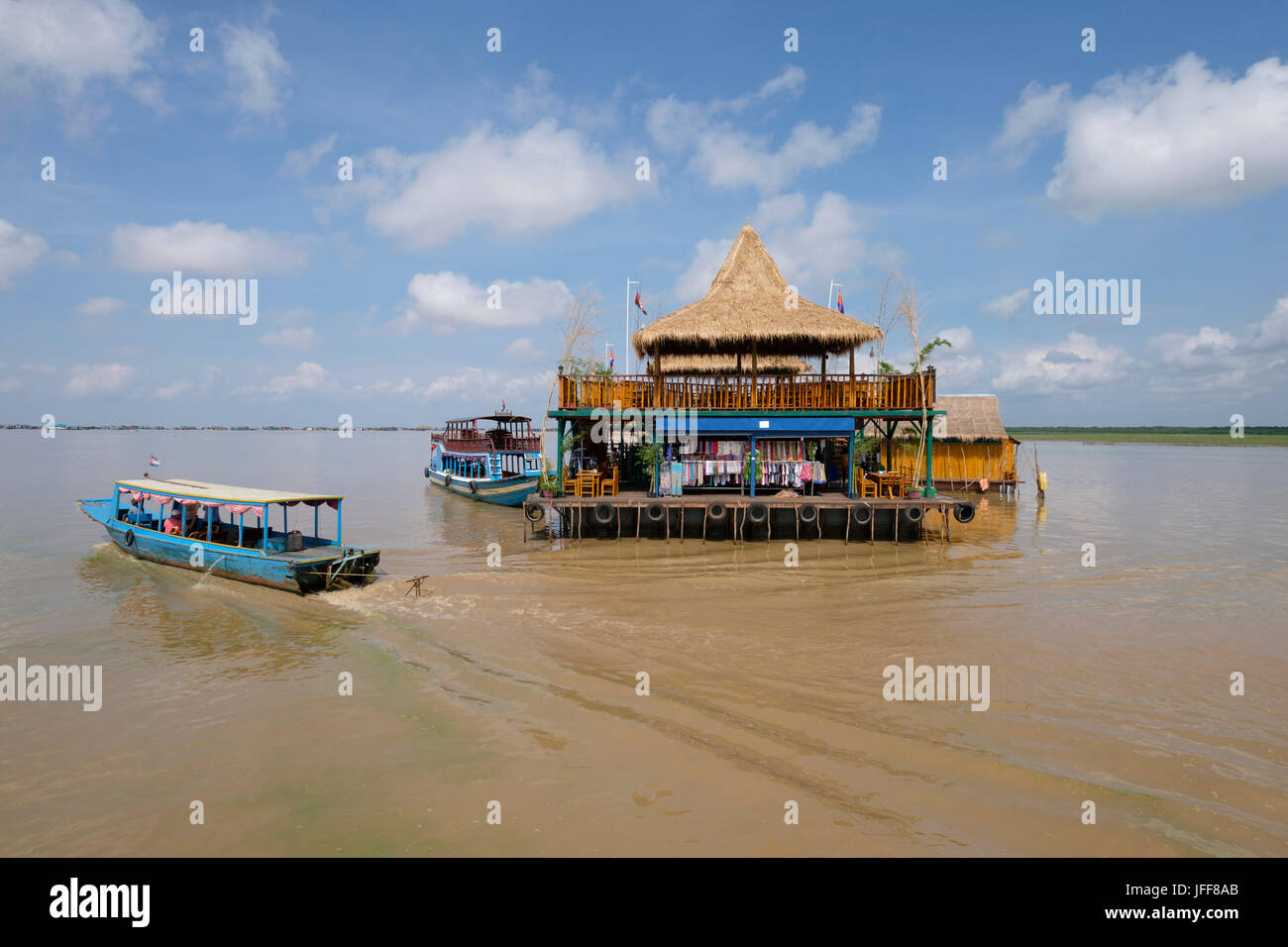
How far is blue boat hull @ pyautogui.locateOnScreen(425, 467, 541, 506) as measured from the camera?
28.9m

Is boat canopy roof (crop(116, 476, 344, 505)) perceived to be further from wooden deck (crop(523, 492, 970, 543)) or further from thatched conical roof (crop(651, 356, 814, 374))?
thatched conical roof (crop(651, 356, 814, 374))

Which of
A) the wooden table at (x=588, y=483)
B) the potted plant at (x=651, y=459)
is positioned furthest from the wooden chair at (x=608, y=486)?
the potted plant at (x=651, y=459)

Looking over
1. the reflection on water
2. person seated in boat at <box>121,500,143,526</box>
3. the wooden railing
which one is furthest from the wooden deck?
person seated in boat at <box>121,500,143,526</box>

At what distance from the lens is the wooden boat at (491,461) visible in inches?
1194

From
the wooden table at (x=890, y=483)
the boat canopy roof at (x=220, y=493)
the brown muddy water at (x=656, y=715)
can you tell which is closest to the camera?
the brown muddy water at (x=656, y=715)

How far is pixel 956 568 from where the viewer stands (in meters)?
15.9

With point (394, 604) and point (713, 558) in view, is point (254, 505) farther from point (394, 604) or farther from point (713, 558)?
point (713, 558)

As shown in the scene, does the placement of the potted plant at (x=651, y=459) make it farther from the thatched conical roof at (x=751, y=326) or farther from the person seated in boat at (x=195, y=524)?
the person seated in boat at (x=195, y=524)

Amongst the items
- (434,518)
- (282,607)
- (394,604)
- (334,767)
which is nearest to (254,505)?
(282,607)

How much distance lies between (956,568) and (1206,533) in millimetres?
11875

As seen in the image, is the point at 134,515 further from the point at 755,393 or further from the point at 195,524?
the point at 755,393

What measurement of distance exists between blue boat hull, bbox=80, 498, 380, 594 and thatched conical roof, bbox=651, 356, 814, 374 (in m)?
17.2

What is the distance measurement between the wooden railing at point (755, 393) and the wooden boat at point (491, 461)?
30.6 feet
